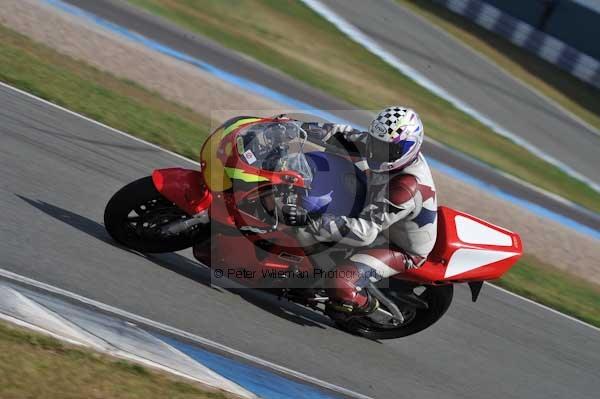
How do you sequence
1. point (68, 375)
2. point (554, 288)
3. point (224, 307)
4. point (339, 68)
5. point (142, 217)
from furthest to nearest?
point (339, 68) < point (554, 288) < point (224, 307) < point (142, 217) < point (68, 375)

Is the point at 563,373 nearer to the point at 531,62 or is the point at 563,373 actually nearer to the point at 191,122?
the point at 191,122

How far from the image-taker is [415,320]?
22.2 feet

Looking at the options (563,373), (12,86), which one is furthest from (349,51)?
(563,373)

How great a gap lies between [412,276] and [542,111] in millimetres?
16798

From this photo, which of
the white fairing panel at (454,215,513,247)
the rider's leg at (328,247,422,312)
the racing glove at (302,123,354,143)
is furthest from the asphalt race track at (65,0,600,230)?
the rider's leg at (328,247,422,312)

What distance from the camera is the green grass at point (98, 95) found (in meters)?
9.62

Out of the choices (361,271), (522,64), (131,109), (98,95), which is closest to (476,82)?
(522,64)

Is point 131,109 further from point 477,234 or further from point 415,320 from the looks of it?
point 477,234

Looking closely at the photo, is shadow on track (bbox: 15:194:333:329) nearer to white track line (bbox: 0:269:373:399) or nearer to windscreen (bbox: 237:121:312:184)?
white track line (bbox: 0:269:373:399)

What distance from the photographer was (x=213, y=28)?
1756cm

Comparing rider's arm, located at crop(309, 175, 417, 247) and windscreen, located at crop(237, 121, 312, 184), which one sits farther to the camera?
rider's arm, located at crop(309, 175, 417, 247)

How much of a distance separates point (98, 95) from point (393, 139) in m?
5.76

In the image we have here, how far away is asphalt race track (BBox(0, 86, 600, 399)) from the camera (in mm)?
5766

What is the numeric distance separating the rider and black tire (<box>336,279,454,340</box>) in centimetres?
33
